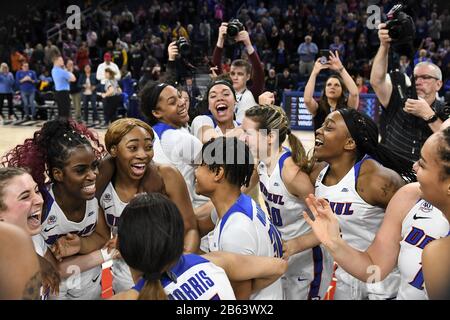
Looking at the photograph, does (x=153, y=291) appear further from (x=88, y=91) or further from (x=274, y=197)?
(x=88, y=91)

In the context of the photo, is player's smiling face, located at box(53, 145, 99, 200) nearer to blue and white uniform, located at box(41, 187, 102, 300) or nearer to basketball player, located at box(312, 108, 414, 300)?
blue and white uniform, located at box(41, 187, 102, 300)

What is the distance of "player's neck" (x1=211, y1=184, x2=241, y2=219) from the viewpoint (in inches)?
96.3

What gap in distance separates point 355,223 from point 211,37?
42.4 ft

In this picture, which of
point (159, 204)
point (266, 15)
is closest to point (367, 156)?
point (159, 204)

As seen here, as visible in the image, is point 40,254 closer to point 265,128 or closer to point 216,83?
point 265,128

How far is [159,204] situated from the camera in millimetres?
1759

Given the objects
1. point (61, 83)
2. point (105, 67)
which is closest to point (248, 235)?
point (61, 83)

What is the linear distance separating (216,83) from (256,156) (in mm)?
1244

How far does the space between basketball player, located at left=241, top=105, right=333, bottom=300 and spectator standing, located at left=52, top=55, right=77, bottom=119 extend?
7.77 m

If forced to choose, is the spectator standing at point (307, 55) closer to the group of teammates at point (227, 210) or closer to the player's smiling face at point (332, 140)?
the group of teammates at point (227, 210)

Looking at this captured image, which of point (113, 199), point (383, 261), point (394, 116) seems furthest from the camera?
point (394, 116)

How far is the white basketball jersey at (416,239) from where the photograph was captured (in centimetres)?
225

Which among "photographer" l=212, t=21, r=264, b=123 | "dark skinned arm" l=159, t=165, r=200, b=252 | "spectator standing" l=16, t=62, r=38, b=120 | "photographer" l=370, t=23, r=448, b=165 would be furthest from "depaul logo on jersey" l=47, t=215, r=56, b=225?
"spectator standing" l=16, t=62, r=38, b=120

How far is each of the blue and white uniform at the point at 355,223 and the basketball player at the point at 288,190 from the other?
0.63 feet
